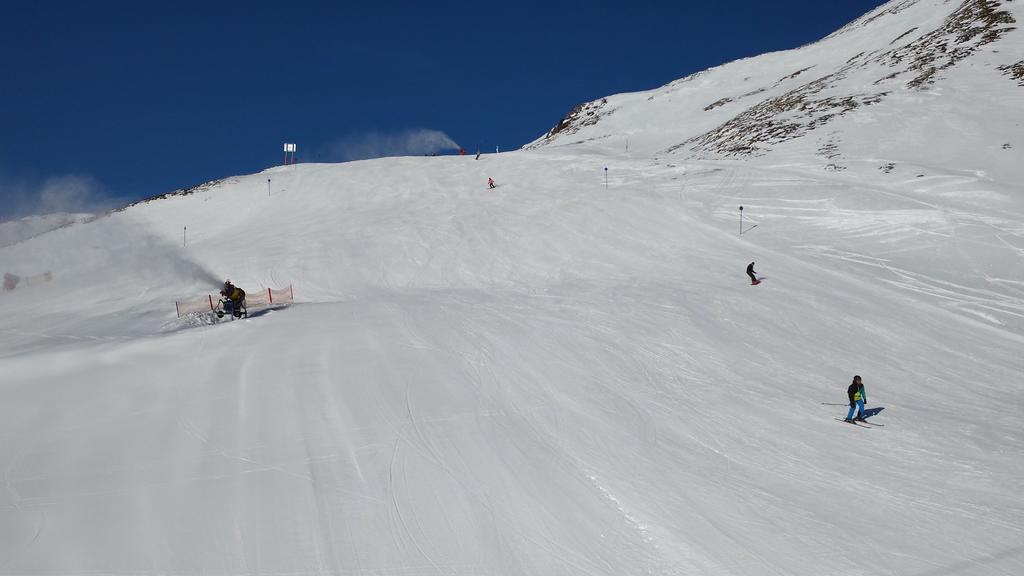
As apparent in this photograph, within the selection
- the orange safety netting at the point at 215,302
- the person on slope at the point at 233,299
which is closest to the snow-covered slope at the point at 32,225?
the orange safety netting at the point at 215,302

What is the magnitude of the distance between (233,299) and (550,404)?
393 inches

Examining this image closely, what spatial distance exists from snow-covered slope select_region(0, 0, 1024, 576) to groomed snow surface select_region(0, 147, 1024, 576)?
0.06 meters

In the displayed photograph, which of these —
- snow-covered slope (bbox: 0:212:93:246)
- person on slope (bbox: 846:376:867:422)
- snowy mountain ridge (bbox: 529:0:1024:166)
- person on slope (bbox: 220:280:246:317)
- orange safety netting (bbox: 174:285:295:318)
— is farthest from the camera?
snowy mountain ridge (bbox: 529:0:1024:166)

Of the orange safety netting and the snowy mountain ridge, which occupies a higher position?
the snowy mountain ridge

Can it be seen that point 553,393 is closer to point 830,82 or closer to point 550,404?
point 550,404

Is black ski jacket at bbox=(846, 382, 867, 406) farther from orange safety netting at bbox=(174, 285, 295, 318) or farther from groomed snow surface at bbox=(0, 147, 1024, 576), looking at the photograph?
orange safety netting at bbox=(174, 285, 295, 318)

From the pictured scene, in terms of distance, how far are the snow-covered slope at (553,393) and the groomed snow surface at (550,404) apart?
0.20 ft

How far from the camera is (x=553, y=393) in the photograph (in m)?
12.5

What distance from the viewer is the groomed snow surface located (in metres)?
7.72

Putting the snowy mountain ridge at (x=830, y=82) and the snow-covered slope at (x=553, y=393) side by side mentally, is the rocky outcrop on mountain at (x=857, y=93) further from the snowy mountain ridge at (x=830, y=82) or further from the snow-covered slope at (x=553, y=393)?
the snow-covered slope at (x=553, y=393)

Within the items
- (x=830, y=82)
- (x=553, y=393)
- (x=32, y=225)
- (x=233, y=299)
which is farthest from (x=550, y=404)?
(x=830, y=82)

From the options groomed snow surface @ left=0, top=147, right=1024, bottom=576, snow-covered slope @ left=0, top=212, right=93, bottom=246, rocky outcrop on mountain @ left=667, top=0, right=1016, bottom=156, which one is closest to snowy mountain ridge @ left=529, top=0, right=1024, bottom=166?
rocky outcrop on mountain @ left=667, top=0, right=1016, bottom=156

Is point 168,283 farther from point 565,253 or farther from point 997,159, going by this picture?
point 997,159

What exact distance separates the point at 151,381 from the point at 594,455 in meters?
7.99
